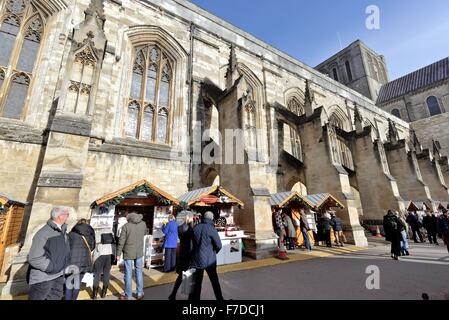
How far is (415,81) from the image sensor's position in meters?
29.8

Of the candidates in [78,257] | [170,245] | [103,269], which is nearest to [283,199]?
[170,245]

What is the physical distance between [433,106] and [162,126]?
34.2m

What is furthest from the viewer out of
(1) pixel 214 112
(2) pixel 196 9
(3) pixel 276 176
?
(2) pixel 196 9

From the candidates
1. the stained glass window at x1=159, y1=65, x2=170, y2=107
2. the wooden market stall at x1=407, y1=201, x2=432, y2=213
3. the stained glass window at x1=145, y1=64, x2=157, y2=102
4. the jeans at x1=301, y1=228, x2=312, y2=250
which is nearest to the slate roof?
the wooden market stall at x1=407, y1=201, x2=432, y2=213

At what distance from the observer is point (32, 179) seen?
6336 mm

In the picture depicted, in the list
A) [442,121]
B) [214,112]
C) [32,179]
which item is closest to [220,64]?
[214,112]

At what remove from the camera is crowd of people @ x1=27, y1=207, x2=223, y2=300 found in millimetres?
2346

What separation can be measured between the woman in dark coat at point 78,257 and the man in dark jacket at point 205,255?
184cm

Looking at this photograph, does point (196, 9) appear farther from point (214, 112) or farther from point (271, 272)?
point (271, 272)

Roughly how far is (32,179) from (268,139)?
10.8 m

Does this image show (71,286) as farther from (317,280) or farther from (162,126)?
(162,126)

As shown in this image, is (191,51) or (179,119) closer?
(179,119)

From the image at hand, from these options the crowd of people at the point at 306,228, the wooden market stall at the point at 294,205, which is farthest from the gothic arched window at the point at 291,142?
the crowd of people at the point at 306,228

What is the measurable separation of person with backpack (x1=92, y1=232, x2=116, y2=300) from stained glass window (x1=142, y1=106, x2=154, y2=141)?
18.7 feet
